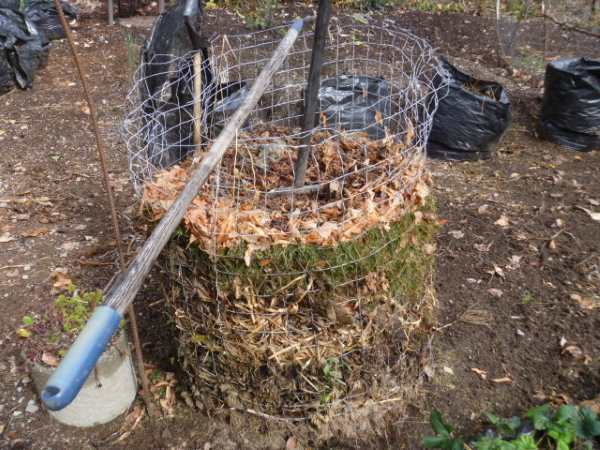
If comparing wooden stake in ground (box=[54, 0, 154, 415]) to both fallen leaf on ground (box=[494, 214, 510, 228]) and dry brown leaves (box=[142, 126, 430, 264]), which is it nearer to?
dry brown leaves (box=[142, 126, 430, 264])

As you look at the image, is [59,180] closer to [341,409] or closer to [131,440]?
[131,440]

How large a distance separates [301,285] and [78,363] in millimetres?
1035

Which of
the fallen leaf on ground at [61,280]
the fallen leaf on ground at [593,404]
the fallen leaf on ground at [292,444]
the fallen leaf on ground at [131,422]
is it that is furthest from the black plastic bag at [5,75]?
the fallen leaf on ground at [593,404]

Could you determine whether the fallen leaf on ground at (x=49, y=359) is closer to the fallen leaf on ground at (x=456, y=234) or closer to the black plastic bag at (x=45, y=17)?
the fallen leaf on ground at (x=456, y=234)

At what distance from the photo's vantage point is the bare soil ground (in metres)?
2.43

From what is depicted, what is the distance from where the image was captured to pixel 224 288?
79.7 inches

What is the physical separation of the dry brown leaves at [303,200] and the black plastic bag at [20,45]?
4051 millimetres

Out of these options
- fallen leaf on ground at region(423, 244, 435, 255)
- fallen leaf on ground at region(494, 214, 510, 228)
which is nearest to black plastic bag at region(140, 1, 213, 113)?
fallen leaf on ground at region(423, 244, 435, 255)

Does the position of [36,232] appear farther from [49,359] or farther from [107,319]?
[107,319]

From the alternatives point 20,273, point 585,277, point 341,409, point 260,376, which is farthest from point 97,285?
point 585,277

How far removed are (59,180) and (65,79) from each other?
217 centimetres

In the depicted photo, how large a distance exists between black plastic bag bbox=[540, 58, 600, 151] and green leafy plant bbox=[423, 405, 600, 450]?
3.35 metres

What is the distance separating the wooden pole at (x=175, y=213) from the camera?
48.5 inches

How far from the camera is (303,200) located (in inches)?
91.9
